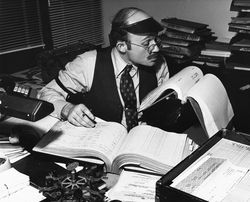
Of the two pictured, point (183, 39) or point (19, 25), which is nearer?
point (183, 39)

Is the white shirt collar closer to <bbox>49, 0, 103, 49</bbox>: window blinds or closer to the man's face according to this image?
the man's face

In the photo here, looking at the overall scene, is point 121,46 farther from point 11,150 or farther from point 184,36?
point 11,150

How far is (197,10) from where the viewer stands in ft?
7.73

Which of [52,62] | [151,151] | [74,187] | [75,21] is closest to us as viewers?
[74,187]

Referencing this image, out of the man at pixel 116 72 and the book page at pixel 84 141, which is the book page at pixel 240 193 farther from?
the man at pixel 116 72

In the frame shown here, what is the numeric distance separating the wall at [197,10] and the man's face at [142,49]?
82cm

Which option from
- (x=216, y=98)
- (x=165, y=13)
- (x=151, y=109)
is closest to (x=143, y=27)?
(x=151, y=109)

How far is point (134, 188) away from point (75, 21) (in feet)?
6.51

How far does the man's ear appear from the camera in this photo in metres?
1.62

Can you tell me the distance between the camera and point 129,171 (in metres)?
1.04

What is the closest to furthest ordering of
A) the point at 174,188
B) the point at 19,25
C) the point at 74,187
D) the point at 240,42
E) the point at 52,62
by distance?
the point at 174,188, the point at 74,187, the point at 240,42, the point at 52,62, the point at 19,25

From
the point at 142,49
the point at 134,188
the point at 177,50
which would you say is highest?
the point at 142,49

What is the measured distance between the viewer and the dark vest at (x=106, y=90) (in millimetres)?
1668

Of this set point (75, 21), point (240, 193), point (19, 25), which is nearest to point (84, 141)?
point (240, 193)
